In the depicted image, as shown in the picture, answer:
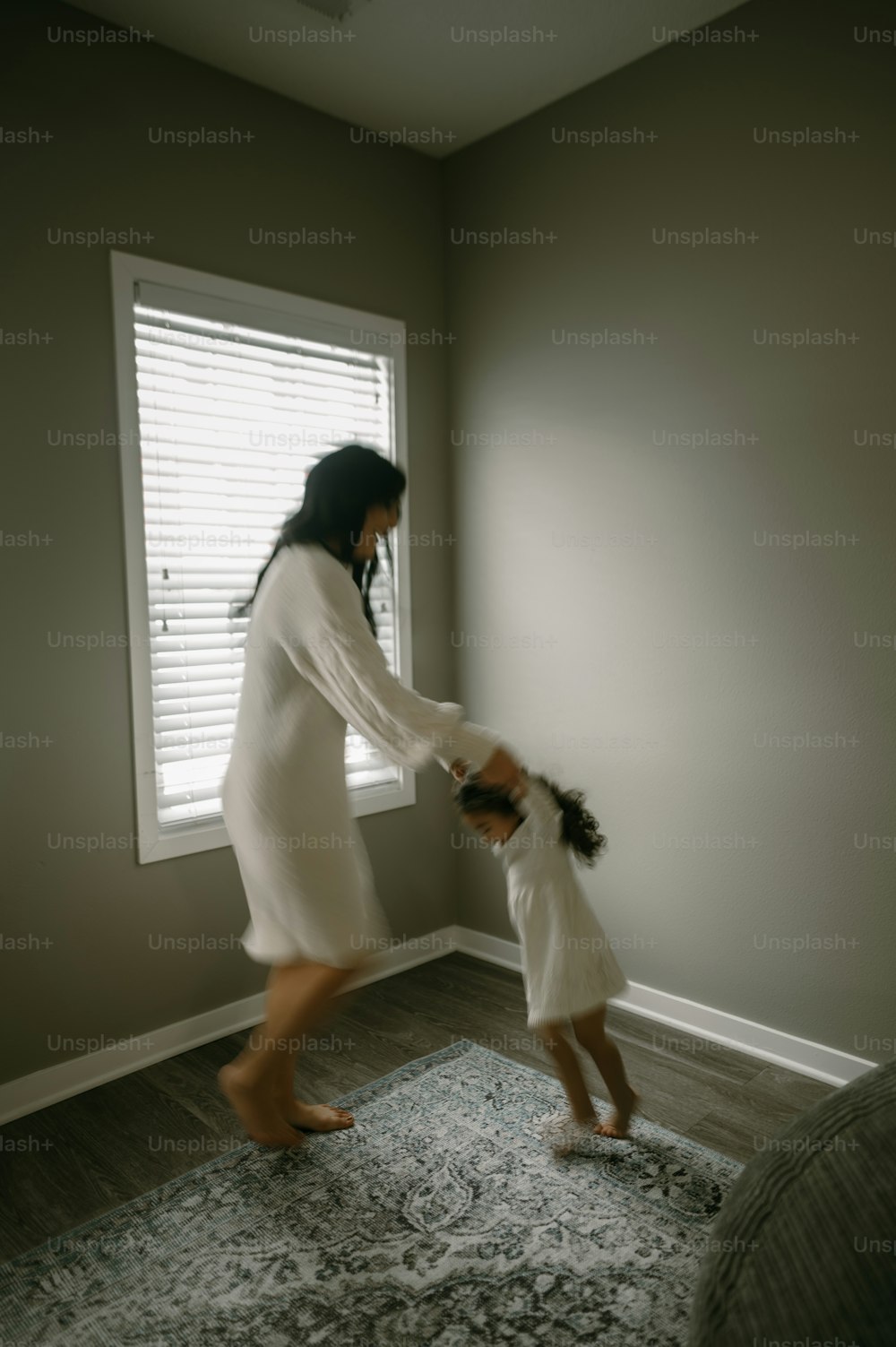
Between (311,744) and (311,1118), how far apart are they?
0.96 metres

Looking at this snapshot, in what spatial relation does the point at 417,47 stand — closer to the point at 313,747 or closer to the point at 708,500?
the point at 708,500

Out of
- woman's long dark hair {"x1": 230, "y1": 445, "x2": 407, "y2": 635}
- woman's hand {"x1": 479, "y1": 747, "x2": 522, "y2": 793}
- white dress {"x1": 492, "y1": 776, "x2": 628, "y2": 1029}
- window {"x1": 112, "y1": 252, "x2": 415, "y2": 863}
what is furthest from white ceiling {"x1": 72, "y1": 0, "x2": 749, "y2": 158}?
white dress {"x1": 492, "y1": 776, "x2": 628, "y2": 1029}

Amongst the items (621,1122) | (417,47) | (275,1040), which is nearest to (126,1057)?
(275,1040)

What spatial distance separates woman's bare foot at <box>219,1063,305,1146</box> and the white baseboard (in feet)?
1.04

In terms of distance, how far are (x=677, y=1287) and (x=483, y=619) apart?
213 cm

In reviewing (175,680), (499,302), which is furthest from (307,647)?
(499,302)

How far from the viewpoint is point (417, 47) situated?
2604 millimetres

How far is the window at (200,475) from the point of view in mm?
2547

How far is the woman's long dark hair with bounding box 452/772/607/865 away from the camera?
6.40 ft

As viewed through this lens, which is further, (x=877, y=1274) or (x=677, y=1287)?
(x=677, y=1287)

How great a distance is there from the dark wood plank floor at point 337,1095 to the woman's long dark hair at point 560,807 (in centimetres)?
79

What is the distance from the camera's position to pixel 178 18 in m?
2.42

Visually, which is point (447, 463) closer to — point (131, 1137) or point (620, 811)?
point (620, 811)

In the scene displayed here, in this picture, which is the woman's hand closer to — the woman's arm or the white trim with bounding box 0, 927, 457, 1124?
the woman's arm
